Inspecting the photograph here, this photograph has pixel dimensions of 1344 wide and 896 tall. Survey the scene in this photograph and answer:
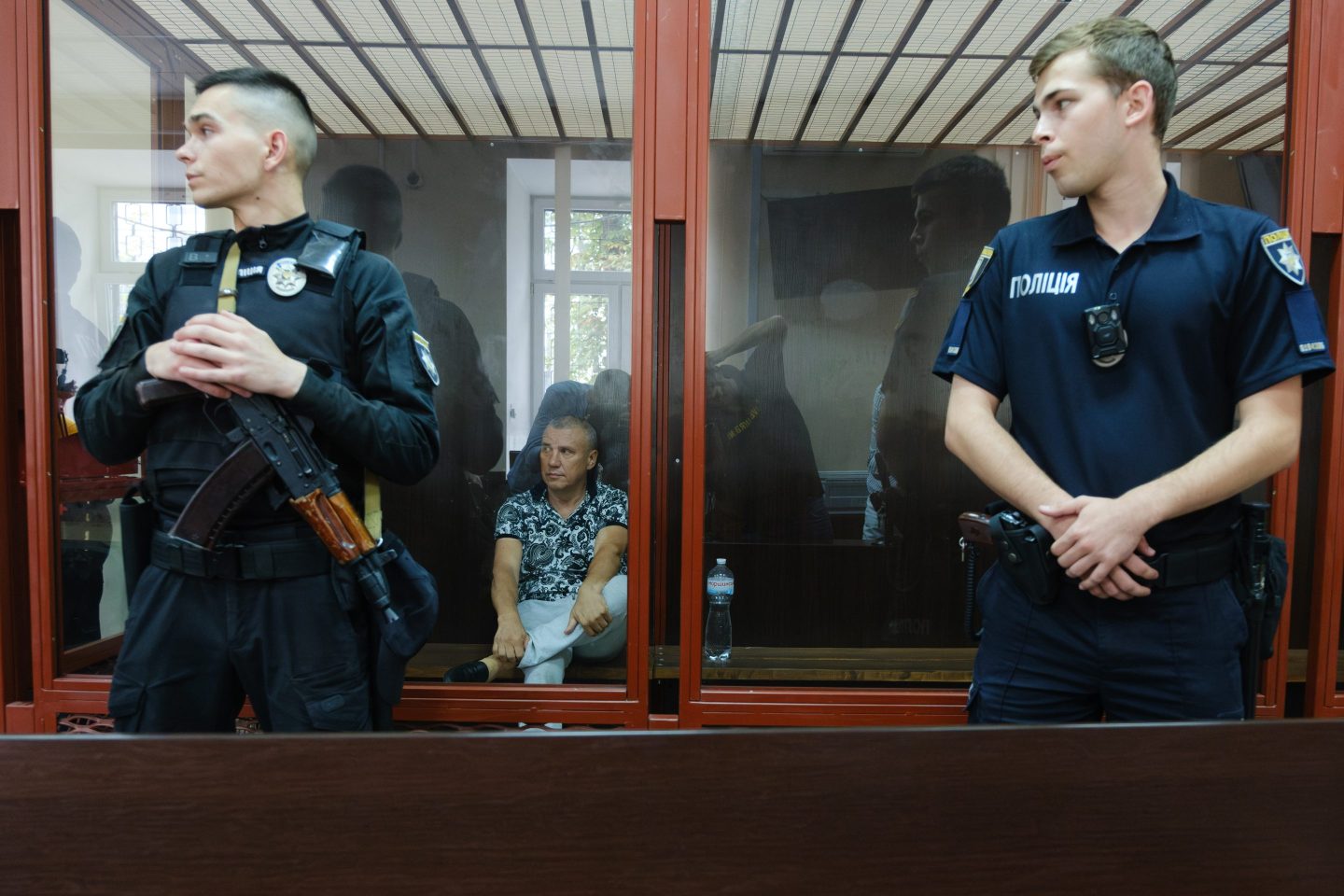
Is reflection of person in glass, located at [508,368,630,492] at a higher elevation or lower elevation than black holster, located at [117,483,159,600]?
higher

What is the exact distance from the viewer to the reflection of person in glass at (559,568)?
91.3 inches

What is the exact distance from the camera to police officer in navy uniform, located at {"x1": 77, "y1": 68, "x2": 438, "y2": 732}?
1443mm

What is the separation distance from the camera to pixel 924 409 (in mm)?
2467

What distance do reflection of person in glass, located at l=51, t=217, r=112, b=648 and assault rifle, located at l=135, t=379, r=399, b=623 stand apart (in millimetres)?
1092

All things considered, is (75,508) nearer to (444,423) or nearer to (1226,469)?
(444,423)

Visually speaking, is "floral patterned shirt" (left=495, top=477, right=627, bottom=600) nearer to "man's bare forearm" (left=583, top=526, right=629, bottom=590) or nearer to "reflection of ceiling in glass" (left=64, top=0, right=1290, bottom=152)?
"man's bare forearm" (left=583, top=526, right=629, bottom=590)

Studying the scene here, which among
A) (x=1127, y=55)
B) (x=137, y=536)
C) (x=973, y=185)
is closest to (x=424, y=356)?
(x=137, y=536)

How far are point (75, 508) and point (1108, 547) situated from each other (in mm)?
2453

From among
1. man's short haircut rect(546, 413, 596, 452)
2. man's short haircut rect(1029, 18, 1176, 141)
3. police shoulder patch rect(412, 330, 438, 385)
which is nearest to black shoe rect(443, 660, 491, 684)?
man's short haircut rect(546, 413, 596, 452)

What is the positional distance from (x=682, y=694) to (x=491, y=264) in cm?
127

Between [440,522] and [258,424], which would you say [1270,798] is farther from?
[440,522]

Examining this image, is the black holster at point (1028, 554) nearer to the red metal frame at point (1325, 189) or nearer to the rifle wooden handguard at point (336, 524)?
the rifle wooden handguard at point (336, 524)

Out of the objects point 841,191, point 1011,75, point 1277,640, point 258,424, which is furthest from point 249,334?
point 1277,640

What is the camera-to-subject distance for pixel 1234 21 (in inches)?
88.8
